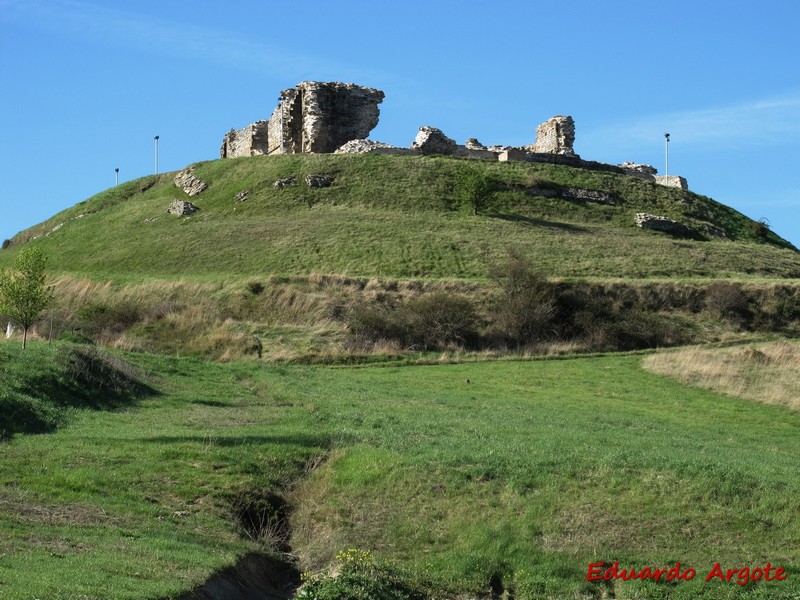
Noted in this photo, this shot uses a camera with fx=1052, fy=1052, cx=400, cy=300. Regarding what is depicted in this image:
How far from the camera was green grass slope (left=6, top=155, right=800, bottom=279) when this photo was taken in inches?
1938

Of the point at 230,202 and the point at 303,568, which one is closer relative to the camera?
the point at 303,568

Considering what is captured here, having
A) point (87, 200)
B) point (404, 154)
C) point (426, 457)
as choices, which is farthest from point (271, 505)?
point (87, 200)

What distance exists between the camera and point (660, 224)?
198 ft

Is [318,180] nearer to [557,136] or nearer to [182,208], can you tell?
[182,208]

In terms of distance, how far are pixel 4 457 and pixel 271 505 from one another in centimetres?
429

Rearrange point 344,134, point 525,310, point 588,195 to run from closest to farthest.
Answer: point 525,310
point 588,195
point 344,134

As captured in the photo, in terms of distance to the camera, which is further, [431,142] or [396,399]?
[431,142]

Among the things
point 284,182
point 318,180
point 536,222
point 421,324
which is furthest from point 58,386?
point 318,180

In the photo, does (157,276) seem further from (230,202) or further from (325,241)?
(230,202)

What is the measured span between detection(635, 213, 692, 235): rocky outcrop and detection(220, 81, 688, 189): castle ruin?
30.8 ft

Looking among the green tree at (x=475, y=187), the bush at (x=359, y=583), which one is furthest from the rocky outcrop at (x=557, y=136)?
the bush at (x=359, y=583)

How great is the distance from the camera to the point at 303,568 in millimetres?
15031

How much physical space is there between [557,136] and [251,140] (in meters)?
20.9

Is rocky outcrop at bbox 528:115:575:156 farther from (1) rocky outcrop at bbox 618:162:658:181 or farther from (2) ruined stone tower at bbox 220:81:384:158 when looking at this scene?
(2) ruined stone tower at bbox 220:81:384:158
